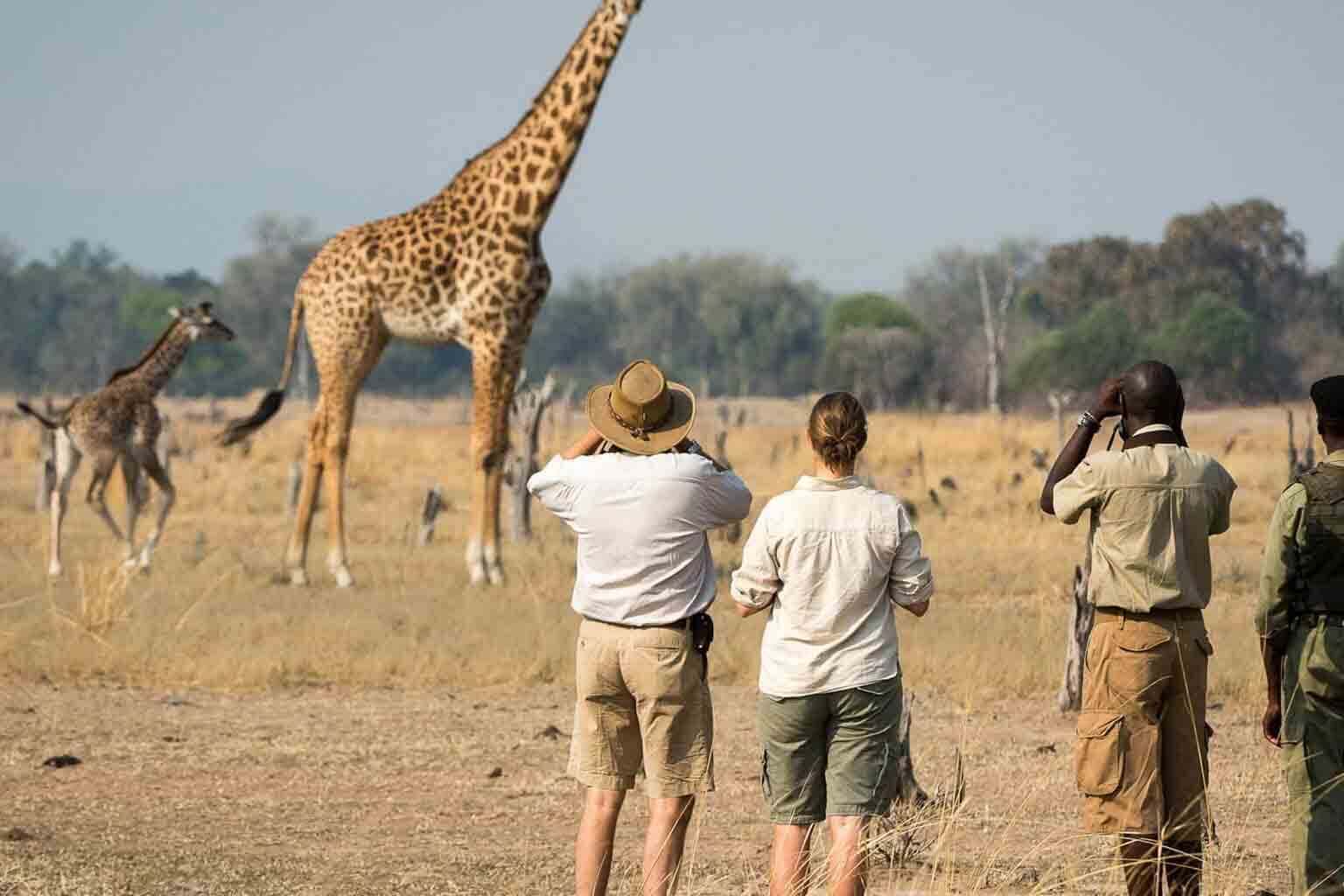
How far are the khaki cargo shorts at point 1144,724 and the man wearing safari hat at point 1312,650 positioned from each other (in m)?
0.20

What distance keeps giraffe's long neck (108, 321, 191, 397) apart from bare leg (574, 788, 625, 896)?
8.81 m

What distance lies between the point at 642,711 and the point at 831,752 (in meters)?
0.49

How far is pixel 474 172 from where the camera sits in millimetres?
12688

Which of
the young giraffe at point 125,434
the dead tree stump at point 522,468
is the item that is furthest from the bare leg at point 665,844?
the dead tree stump at point 522,468

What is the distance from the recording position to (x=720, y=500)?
4.80 meters

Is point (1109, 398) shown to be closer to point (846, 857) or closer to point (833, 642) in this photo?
point (833, 642)

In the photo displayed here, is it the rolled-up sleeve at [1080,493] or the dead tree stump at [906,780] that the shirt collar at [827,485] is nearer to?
the rolled-up sleeve at [1080,493]

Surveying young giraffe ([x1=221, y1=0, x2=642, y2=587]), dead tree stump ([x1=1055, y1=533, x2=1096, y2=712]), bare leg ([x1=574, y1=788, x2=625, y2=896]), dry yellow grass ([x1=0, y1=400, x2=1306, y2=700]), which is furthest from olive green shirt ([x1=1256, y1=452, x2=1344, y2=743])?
young giraffe ([x1=221, y1=0, x2=642, y2=587])

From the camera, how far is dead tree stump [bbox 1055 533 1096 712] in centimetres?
823

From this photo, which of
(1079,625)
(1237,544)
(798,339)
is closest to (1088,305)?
(798,339)

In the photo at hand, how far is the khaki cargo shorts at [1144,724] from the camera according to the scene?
4.73 m

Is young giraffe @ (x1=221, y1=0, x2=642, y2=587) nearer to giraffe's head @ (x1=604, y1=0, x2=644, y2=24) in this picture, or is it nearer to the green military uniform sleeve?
giraffe's head @ (x1=604, y1=0, x2=644, y2=24)

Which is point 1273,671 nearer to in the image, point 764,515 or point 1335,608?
point 1335,608

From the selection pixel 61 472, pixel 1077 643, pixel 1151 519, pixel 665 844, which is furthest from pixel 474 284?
pixel 1151 519
